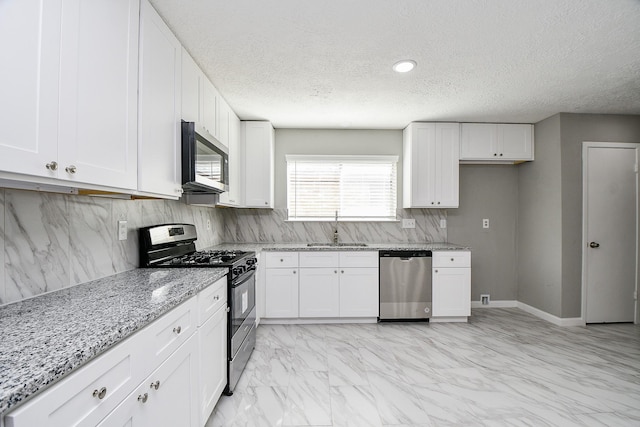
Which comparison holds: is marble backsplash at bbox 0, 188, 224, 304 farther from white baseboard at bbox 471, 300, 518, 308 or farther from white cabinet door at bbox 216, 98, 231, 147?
white baseboard at bbox 471, 300, 518, 308

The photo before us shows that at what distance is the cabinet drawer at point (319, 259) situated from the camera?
3.25m

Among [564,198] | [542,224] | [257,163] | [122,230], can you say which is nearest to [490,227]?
[542,224]

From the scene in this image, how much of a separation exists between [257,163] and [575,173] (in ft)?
12.0

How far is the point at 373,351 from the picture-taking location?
8.56 feet

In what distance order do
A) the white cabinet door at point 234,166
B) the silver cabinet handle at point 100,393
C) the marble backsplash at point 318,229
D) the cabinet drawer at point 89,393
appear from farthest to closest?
the marble backsplash at point 318,229, the white cabinet door at point 234,166, the silver cabinet handle at point 100,393, the cabinet drawer at point 89,393

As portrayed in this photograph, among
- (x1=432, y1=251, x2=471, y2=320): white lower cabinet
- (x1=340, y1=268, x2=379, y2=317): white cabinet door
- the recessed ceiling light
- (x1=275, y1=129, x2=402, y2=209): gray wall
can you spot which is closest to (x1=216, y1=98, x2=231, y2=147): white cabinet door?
(x1=275, y1=129, x2=402, y2=209): gray wall

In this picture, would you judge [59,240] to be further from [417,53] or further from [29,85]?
[417,53]

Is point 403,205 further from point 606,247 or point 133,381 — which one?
point 133,381

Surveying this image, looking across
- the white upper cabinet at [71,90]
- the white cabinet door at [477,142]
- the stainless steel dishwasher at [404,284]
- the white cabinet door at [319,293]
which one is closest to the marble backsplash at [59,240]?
the white upper cabinet at [71,90]

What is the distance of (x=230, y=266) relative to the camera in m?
1.94

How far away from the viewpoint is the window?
12.5 feet

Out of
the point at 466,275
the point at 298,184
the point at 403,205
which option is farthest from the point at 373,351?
the point at 298,184

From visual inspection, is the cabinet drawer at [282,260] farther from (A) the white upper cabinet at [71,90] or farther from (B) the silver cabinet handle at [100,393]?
(B) the silver cabinet handle at [100,393]

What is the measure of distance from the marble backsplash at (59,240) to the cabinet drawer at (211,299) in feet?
1.97
